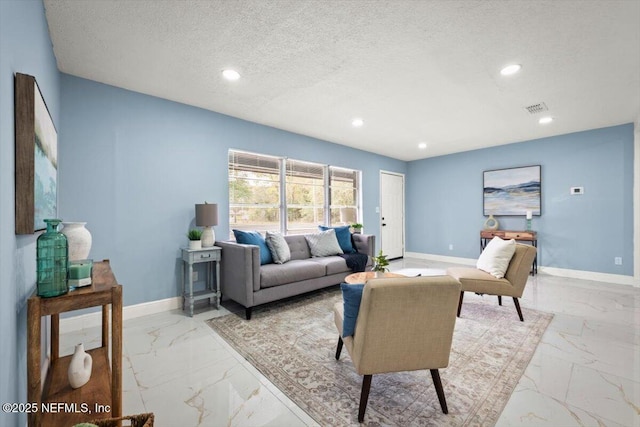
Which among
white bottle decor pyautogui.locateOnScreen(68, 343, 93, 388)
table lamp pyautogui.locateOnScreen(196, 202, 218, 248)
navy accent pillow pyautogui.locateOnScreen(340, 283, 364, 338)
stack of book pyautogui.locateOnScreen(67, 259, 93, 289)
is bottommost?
white bottle decor pyautogui.locateOnScreen(68, 343, 93, 388)

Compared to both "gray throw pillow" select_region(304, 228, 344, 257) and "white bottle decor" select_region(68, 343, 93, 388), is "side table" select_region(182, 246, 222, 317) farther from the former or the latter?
"white bottle decor" select_region(68, 343, 93, 388)

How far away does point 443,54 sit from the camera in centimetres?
241

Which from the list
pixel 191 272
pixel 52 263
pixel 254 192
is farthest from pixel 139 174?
pixel 52 263

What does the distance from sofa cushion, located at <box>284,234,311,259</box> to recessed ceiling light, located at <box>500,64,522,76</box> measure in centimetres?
316

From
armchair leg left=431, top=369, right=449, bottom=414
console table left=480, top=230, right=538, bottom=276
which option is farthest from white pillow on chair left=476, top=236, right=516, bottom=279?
console table left=480, top=230, right=538, bottom=276

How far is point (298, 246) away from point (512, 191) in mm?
4539

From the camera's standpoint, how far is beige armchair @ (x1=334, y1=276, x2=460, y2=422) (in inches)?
56.8

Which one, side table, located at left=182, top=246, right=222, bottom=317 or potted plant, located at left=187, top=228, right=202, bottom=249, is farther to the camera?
potted plant, located at left=187, top=228, right=202, bottom=249

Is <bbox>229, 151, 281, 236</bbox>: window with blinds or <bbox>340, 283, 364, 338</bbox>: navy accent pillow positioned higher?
<bbox>229, 151, 281, 236</bbox>: window with blinds

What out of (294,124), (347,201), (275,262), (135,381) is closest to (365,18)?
(294,124)

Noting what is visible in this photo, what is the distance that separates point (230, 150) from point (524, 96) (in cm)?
384

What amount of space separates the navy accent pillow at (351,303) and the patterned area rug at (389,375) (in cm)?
47

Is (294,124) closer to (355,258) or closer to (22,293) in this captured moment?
(355,258)

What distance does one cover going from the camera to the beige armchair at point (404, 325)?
1442 mm
